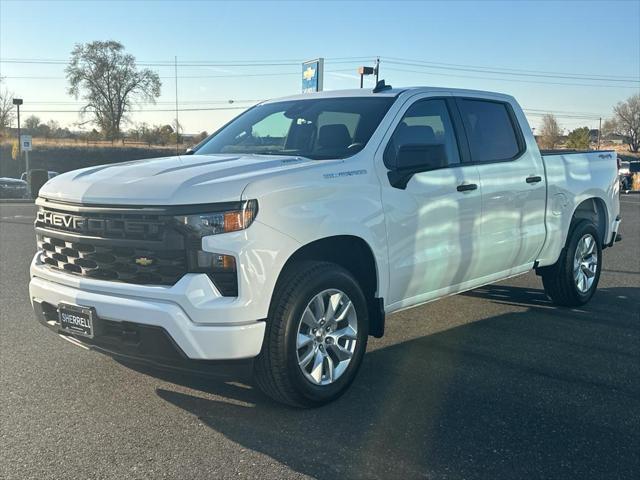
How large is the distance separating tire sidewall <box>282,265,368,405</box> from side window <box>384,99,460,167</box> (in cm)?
92

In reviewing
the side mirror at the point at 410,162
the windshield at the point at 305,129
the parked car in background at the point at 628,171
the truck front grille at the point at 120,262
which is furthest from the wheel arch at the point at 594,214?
the parked car in background at the point at 628,171

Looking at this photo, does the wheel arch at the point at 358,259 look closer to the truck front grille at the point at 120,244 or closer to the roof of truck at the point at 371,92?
the truck front grille at the point at 120,244

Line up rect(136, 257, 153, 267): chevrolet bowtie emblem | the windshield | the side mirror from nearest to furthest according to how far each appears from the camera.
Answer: rect(136, 257, 153, 267): chevrolet bowtie emblem < the side mirror < the windshield

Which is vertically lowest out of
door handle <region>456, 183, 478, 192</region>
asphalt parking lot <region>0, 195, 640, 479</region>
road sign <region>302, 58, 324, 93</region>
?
asphalt parking lot <region>0, 195, 640, 479</region>

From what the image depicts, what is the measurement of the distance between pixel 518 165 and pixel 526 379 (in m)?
1.95

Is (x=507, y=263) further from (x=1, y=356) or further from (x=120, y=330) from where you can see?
(x=1, y=356)

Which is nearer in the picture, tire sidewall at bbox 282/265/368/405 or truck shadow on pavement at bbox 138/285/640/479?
truck shadow on pavement at bbox 138/285/640/479

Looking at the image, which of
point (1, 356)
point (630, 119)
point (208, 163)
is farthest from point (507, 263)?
point (630, 119)

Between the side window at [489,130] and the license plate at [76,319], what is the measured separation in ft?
10.2

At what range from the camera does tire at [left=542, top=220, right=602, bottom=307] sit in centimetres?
626

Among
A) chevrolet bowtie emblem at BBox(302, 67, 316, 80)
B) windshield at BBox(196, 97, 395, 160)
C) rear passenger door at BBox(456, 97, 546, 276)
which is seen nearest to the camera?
windshield at BBox(196, 97, 395, 160)

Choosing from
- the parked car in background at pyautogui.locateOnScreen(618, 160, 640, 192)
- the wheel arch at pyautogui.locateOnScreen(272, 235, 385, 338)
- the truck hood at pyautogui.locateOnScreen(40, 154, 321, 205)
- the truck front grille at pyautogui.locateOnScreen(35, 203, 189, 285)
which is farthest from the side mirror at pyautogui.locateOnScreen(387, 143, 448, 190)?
the parked car in background at pyautogui.locateOnScreen(618, 160, 640, 192)

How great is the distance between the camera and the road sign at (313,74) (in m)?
20.5

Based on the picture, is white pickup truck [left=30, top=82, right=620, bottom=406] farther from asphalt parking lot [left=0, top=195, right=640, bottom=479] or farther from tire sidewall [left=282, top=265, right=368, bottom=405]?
asphalt parking lot [left=0, top=195, right=640, bottom=479]
